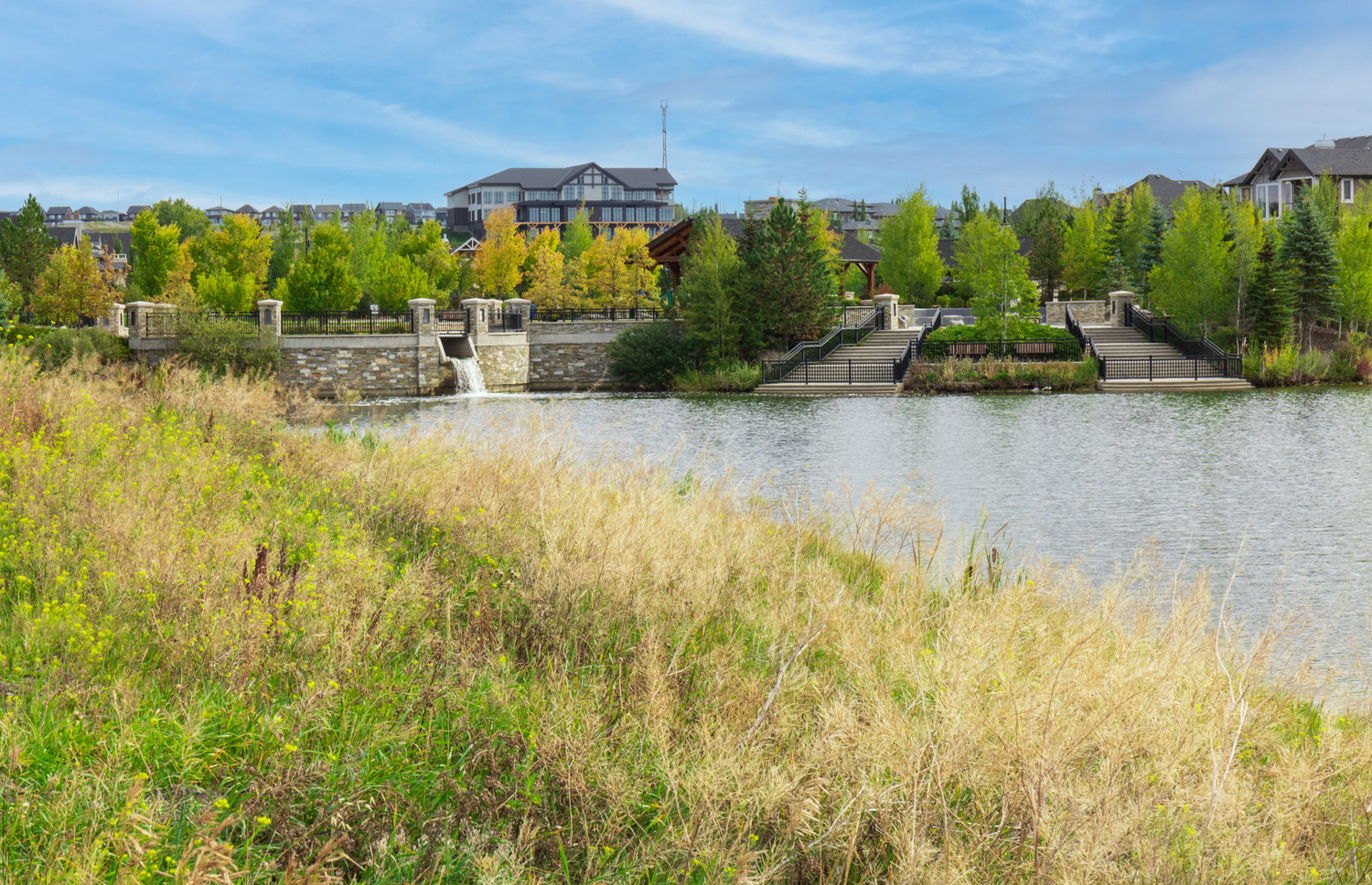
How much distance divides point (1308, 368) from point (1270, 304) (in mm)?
5016

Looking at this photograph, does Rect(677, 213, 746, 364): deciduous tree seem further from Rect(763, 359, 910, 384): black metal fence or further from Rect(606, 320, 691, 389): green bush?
Rect(763, 359, 910, 384): black metal fence

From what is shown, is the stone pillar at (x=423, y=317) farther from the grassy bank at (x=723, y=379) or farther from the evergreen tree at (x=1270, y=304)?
the evergreen tree at (x=1270, y=304)

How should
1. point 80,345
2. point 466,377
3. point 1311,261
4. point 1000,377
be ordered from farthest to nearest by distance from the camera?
point 1311,261
point 466,377
point 1000,377
point 80,345

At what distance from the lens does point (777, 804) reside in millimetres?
3559

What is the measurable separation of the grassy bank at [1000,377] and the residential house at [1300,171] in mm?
35003

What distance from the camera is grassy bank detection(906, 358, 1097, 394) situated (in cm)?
3334

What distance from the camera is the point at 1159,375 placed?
35000 millimetres

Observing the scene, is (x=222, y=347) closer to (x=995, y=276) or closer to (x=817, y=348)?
(x=817, y=348)

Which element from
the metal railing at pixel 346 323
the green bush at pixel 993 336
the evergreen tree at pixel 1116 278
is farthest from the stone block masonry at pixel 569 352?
the evergreen tree at pixel 1116 278

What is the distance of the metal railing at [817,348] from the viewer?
36.5 m

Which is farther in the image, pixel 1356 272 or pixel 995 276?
pixel 995 276

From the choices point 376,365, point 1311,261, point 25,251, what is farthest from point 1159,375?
point 25,251

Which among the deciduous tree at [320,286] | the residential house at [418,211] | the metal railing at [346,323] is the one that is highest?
the residential house at [418,211]

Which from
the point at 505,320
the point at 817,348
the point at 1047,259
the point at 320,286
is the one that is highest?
the point at 1047,259
